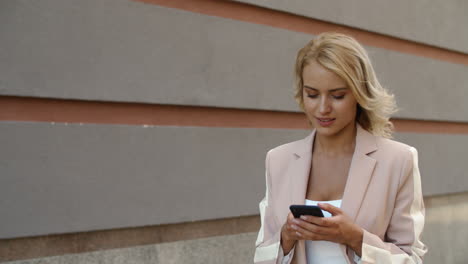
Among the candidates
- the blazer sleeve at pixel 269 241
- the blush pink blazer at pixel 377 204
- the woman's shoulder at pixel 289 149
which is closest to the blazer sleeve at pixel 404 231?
the blush pink blazer at pixel 377 204

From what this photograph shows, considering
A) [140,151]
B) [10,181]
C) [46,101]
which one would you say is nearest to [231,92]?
[140,151]

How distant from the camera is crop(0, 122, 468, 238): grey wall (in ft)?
10.8

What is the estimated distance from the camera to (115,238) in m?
3.71

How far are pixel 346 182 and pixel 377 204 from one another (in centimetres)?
18

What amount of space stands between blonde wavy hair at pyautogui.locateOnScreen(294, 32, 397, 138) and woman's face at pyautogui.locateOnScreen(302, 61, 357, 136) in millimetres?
26

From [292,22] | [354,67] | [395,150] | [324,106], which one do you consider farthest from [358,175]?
[292,22]

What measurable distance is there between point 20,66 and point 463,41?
5.95 m

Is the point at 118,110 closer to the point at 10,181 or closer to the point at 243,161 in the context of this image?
the point at 10,181

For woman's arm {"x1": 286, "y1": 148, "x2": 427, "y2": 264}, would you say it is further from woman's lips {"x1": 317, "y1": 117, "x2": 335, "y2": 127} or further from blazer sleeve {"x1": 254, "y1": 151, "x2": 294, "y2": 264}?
woman's lips {"x1": 317, "y1": 117, "x2": 335, "y2": 127}

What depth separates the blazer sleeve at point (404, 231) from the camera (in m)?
2.06

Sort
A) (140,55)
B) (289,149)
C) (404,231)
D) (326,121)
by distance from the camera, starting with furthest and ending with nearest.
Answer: (140,55) < (289,149) < (326,121) < (404,231)

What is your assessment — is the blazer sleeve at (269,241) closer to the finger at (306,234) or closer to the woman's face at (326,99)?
the finger at (306,234)

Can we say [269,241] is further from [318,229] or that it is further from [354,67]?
[354,67]

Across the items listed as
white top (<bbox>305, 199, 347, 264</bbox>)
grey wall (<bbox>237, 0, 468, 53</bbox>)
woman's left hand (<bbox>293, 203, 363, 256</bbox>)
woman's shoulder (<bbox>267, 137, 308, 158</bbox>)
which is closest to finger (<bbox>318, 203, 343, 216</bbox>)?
woman's left hand (<bbox>293, 203, 363, 256</bbox>)
